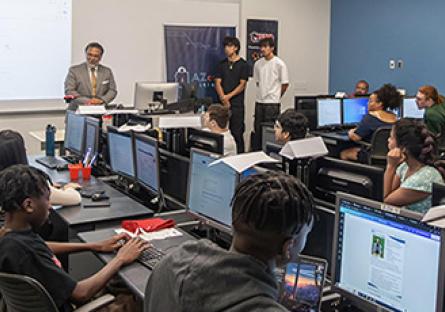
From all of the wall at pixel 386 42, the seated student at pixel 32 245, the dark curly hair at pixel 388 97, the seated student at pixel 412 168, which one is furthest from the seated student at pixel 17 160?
the wall at pixel 386 42

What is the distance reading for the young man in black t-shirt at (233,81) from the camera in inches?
317

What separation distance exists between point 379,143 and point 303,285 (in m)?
3.82

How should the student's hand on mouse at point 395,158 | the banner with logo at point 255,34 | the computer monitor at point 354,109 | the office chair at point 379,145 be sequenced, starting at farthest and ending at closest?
the banner with logo at point 255,34, the computer monitor at point 354,109, the office chair at point 379,145, the student's hand on mouse at point 395,158

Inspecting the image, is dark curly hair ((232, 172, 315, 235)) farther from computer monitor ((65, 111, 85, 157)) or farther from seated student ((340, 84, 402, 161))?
seated student ((340, 84, 402, 161))

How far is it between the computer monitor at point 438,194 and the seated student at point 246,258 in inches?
29.0

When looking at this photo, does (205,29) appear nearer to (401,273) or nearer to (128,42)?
(128,42)

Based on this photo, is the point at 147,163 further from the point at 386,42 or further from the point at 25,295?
the point at 386,42

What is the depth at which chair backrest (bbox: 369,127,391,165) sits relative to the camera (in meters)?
5.55

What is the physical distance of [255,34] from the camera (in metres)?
8.84

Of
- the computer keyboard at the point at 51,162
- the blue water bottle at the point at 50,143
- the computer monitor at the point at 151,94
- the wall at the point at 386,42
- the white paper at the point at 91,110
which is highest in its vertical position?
the wall at the point at 386,42

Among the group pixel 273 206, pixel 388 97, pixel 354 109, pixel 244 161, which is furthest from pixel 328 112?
pixel 273 206

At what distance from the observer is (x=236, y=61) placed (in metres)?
8.06

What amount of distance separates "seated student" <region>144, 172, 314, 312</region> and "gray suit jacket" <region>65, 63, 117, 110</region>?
519 cm

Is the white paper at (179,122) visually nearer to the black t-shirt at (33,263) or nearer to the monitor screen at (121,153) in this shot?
the monitor screen at (121,153)
